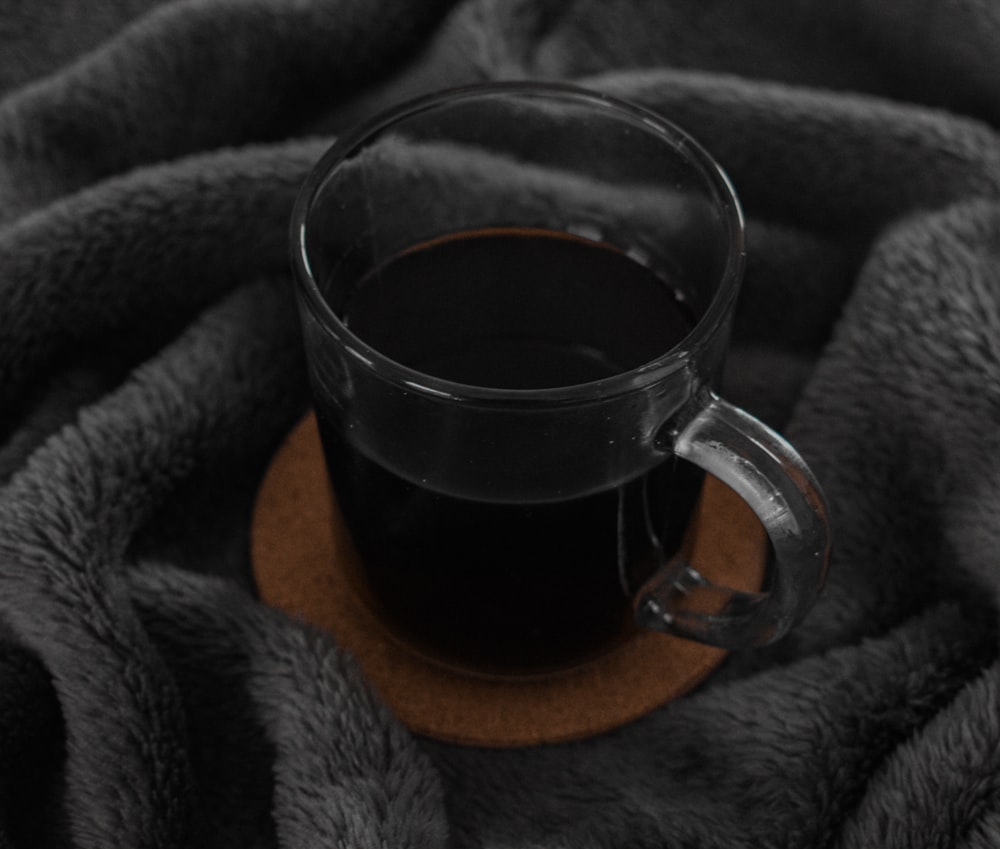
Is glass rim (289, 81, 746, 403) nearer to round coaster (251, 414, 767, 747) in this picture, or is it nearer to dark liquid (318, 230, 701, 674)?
dark liquid (318, 230, 701, 674)

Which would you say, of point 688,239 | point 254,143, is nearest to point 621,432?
point 688,239

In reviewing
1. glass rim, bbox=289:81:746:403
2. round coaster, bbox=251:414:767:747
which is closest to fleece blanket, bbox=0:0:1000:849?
Answer: round coaster, bbox=251:414:767:747

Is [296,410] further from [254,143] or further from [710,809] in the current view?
[710,809]

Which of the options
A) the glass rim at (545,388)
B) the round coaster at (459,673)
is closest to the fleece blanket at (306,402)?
the round coaster at (459,673)

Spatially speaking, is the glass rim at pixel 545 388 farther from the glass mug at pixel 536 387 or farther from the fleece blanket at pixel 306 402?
the fleece blanket at pixel 306 402

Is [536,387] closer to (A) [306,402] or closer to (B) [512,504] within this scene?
(B) [512,504]

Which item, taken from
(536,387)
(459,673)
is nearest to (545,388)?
(536,387)
